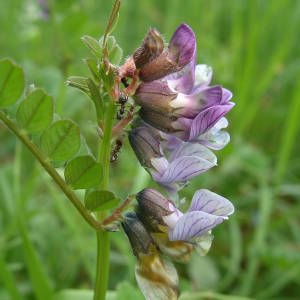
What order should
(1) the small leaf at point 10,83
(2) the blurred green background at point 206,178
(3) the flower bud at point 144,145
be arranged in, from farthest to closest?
(2) the blurred green background at point 206,178 → (3) the flower bud at point 144,145 → (1) the small leaf at point 10,83

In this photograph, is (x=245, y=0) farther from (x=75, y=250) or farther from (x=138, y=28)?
(x=75, y=250)

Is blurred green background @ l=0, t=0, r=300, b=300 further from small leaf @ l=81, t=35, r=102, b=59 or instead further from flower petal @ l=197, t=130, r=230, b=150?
small leaf @ l=81, t=35, r=102, b=59

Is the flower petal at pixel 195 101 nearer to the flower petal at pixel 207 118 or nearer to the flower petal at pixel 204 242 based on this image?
the flower petal at pixel 207 118

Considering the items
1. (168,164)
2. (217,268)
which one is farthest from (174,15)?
(168,164)

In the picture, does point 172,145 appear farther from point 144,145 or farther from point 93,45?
point 93,45

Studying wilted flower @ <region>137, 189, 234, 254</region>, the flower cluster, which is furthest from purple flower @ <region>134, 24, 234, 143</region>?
wilted flower @ <region>137, 189, 234, 254</region>

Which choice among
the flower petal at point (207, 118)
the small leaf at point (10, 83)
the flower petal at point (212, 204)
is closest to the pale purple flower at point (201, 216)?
the flower petal at point (212, 204)
